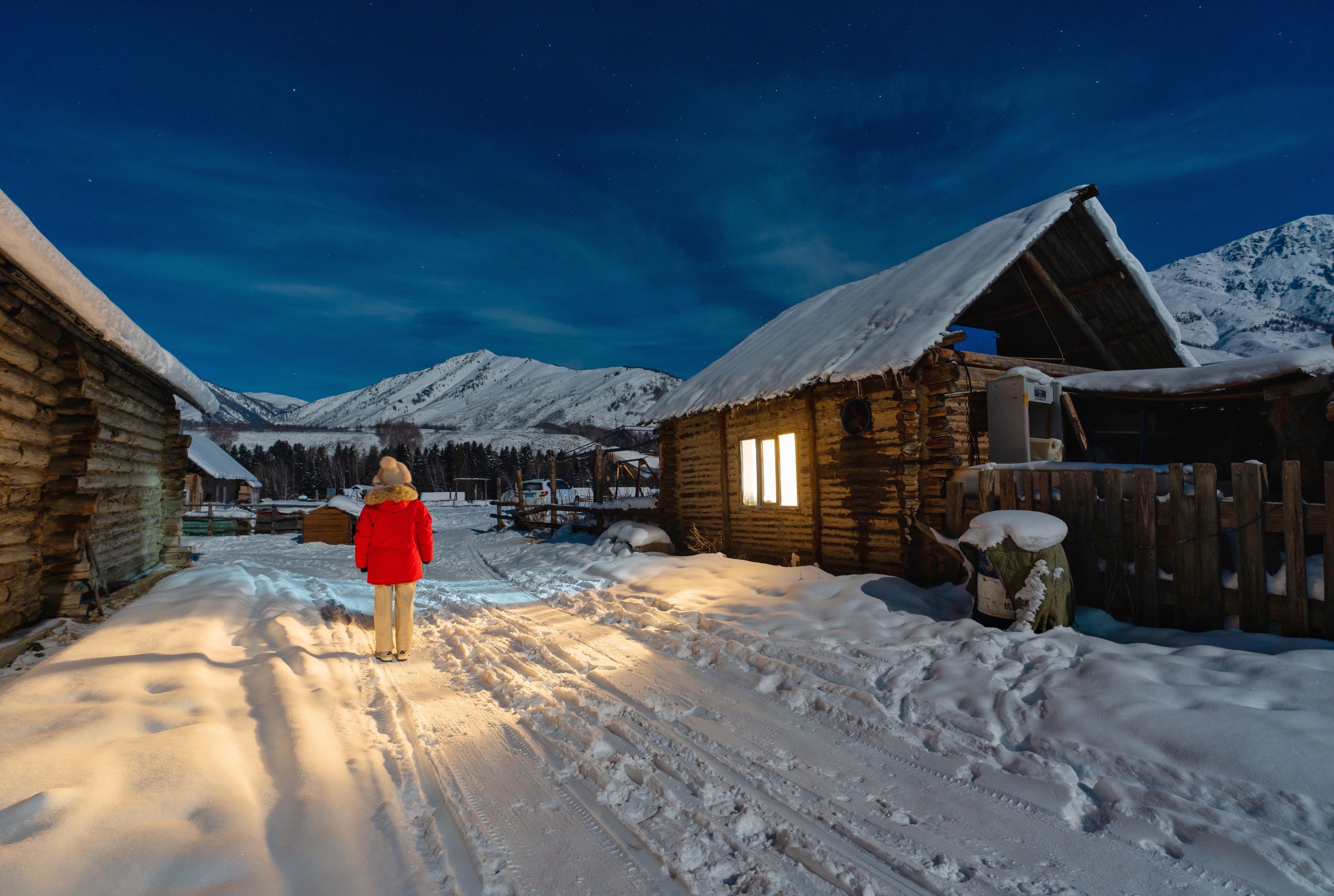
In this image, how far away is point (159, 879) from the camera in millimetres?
2131

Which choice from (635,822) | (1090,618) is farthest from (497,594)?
(1090,618)

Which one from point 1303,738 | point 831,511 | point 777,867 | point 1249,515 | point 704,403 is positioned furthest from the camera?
point 704,403

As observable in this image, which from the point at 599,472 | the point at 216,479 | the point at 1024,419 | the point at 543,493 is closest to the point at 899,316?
the point at 1024,419

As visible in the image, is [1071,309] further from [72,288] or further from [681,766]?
[72,288]

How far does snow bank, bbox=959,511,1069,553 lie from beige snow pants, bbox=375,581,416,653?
5.37 metres

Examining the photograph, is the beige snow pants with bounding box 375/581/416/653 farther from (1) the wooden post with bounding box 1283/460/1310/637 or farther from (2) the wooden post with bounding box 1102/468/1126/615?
(1) the wooden post with bounding box 1283/460/1310/637

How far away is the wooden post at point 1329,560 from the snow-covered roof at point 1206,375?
3414 millimetres

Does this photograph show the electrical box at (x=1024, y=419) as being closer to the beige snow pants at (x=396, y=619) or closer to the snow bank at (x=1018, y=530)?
the snow bank at (x=1018, y=530)

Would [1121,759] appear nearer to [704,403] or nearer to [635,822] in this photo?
[635,822]

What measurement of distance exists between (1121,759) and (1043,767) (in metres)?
0.40

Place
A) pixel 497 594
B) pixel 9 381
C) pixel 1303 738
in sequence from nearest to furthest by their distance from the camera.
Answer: pixel 1303 738, pixel 9 381, pixel 497 594

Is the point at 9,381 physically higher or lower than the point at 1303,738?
higher

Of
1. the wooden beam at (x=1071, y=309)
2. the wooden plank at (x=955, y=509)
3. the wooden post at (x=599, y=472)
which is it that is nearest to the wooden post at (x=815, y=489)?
the wooden plank at (x=955, y=509)

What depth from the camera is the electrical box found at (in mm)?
8938
